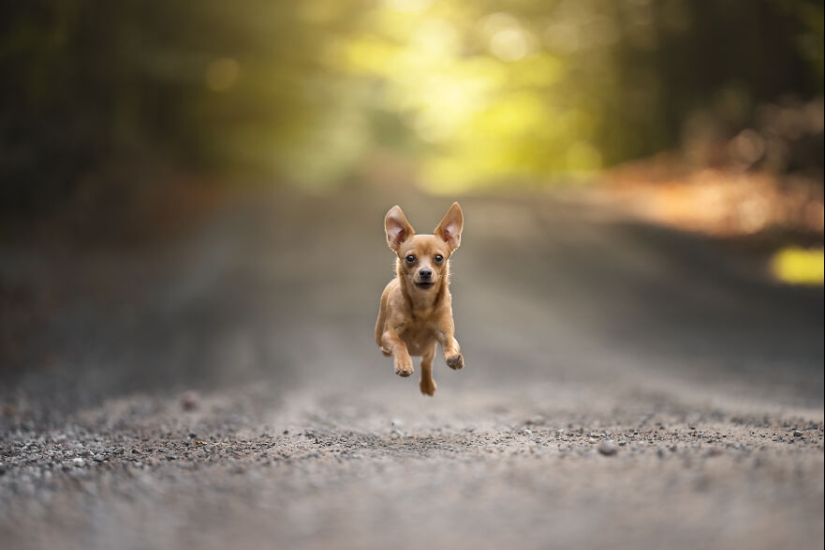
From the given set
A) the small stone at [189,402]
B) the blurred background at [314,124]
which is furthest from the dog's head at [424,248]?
the blurred background at [314,124]

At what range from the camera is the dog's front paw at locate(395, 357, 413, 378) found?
594 cm

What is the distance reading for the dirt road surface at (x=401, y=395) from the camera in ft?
15.7

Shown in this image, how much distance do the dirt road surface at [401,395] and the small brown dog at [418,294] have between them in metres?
0.87

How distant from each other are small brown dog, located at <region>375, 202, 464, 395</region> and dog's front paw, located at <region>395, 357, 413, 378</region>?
0.12 metres

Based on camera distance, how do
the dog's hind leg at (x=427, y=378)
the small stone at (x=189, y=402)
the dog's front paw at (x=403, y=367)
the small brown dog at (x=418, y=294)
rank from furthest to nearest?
the small stone at (x=189, y=402) < the dog's hind leg at (x=427, y=378) < the small brown dog at (x=418, y=294) < the dog's front paw at (x=403, y=367)

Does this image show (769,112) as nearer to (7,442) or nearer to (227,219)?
(227,219)

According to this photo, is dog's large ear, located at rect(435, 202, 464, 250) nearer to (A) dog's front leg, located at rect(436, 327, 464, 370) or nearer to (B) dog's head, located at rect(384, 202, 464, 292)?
(B) dog's head, located at rect(384, 202, 464, 292)

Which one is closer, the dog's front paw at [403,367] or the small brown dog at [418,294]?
the dog's front paw at [403,367]

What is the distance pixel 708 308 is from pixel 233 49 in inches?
610

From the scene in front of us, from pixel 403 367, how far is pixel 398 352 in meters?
0.28

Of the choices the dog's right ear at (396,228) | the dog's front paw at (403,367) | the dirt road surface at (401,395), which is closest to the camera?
the dirt road surface at (401,395)

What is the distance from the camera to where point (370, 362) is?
1412 cm

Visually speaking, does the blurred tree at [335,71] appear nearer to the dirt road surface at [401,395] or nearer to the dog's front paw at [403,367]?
the dirt road surface at [401,395]

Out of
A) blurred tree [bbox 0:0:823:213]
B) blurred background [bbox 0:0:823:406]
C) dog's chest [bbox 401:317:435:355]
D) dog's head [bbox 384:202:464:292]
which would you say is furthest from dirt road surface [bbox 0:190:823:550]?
blurred tree [bbox 0:0:823:213]
